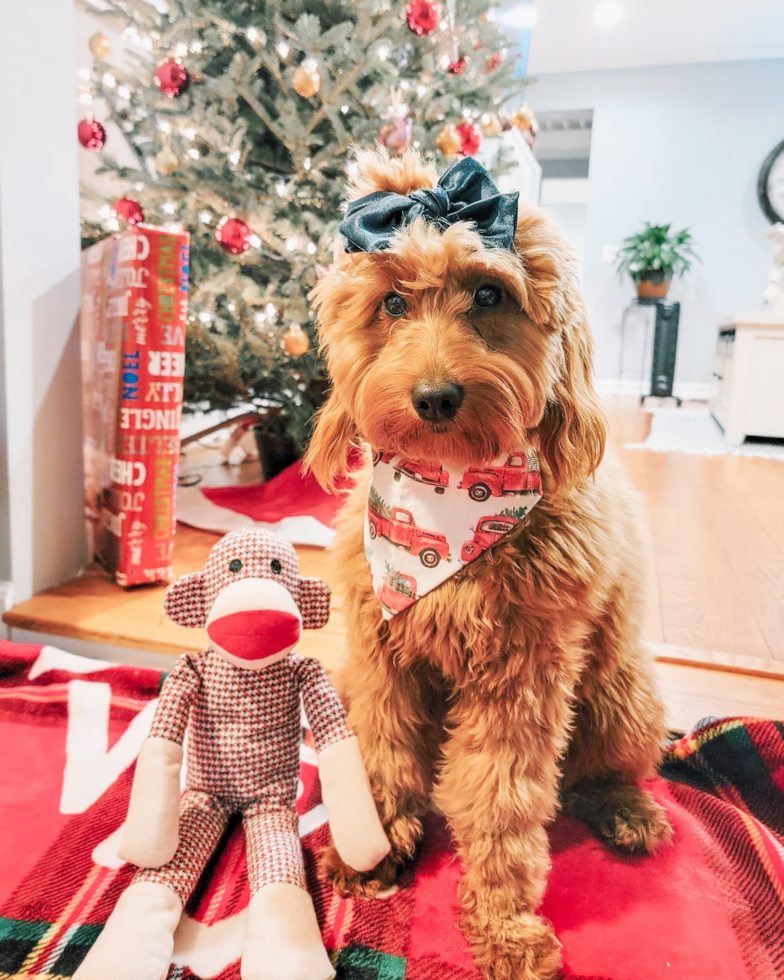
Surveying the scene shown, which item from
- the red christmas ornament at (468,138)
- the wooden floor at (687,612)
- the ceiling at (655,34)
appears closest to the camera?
the wooden floor at (687,612)

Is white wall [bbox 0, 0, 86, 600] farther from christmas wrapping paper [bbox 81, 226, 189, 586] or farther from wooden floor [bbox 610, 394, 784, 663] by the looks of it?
wooden floor [bbox 610, 394, 784, 663]

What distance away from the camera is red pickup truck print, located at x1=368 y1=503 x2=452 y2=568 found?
2.52 ft

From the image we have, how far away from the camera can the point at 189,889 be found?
767 millimetres

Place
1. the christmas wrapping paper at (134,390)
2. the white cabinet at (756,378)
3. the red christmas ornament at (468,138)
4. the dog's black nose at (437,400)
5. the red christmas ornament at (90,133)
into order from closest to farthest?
the dog's black nose at (437,400), the christmas wrapping paper at (134,390), the red christmas ornament at (90,133), the red christmas ornament at (468,138), the white cabinet at (756,378)

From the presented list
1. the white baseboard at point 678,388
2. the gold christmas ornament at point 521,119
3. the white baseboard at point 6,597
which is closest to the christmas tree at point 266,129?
the gold christmas ornament at point 521,119

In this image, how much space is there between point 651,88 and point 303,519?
6.34m

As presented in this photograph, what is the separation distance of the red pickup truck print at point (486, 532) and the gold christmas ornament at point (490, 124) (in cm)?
199

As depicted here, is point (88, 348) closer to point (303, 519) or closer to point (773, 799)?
point (303, 519)

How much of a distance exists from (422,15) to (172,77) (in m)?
0.72

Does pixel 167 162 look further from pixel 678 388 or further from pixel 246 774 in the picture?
pixel 678 388

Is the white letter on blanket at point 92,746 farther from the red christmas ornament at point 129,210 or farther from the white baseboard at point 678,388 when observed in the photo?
the white baseboard at point 678,388

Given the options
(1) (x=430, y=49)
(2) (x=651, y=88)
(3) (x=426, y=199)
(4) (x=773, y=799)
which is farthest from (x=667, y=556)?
(2) (x=651, y=88)

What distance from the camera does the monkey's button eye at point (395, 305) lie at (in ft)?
2.43

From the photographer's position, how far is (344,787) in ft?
2.61
